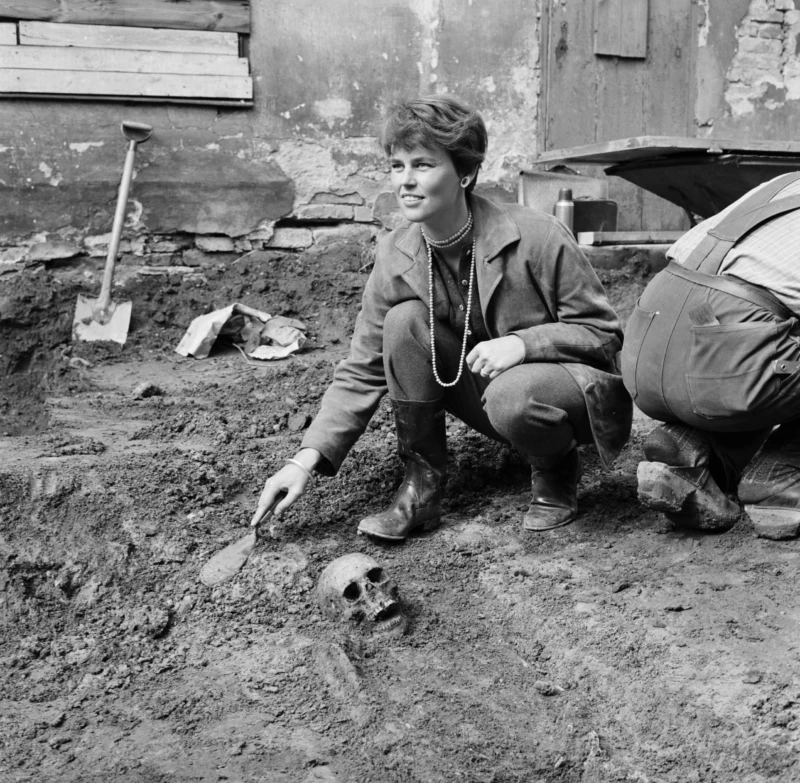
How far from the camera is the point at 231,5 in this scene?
6055mm

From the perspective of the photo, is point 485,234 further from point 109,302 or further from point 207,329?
point 109,302

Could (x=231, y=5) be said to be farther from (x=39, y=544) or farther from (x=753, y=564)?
(x=753, y=564)

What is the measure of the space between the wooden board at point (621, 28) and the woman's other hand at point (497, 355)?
4.78 m

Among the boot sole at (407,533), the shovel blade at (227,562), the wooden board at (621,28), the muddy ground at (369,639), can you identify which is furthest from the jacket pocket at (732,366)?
the wooden board at (621,28)

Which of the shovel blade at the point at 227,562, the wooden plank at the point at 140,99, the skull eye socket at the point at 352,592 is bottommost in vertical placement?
the shovel blade at the point at 227,562

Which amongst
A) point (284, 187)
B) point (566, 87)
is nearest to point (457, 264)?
point (284, 187)

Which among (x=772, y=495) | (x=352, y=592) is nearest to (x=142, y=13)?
(x=352, y=592)

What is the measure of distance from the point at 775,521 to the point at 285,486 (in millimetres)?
1446

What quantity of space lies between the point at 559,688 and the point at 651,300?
3.75 ft

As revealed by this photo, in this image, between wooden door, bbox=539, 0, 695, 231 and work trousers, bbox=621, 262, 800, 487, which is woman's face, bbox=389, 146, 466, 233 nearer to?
work trousers, bbox=621, 262, 800, 487

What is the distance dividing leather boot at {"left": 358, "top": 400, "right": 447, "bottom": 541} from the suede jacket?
0.47ft

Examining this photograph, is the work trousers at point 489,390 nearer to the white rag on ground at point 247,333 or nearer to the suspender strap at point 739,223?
the suspender strap at point 739,223

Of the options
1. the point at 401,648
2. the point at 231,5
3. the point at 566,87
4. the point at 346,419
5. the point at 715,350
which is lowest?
the point at 401,648

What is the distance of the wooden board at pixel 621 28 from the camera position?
677cm
